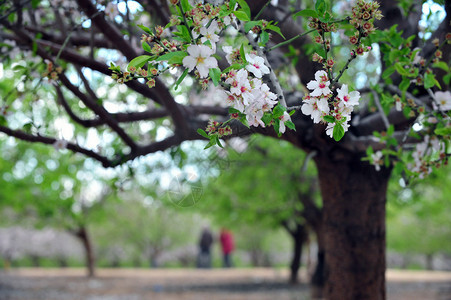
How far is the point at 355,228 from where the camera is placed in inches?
162

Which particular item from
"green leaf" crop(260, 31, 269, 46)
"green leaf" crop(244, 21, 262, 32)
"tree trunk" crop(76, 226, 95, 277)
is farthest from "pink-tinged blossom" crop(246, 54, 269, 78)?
"tree trunk" crop(76, 226, 95, 277)

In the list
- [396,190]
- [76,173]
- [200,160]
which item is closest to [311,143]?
[200,160]

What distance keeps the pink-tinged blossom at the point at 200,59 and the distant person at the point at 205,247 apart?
15.8 meters

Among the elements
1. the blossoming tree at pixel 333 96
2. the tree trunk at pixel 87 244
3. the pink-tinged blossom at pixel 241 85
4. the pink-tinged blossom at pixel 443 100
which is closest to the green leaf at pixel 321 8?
the blossoming tree at pixel 333 96

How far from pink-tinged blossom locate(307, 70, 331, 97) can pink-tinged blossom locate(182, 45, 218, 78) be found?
0.48 metres

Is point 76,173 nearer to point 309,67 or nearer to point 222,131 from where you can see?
point 309,67

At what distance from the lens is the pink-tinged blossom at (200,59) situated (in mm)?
1781

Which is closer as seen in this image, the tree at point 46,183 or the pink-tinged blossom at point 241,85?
the pink-tinged blossom at point 241,85

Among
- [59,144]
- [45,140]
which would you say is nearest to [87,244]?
[45,140]

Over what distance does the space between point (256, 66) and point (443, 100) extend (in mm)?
1672

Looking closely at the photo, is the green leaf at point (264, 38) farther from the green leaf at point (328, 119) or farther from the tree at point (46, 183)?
the tree at point (46, 183)

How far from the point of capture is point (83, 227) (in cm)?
1474

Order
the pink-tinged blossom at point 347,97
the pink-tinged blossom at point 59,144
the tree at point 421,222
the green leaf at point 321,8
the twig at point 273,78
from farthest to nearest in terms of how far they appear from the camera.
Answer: the tree at point 421,222, the pink-tinged blossom at point 59,144, the twig at point 273,78, the green leaf at point 321,8, the pink-tinged blossom at point 347,97

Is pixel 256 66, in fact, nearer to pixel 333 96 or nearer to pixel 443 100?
pixel 333 96
